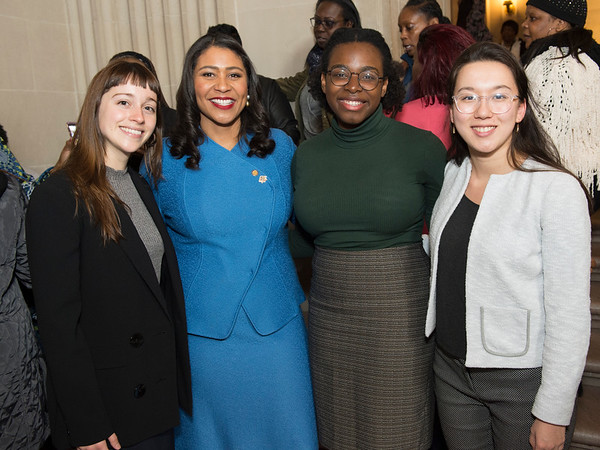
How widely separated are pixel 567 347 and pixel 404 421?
656mm

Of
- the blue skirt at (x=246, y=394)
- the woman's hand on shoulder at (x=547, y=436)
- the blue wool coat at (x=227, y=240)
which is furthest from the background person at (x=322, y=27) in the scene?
the woman's hand on shoulder at (x=547, y=436)

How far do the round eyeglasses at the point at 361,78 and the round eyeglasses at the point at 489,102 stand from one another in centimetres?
37

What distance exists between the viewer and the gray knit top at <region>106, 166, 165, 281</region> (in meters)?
1.65

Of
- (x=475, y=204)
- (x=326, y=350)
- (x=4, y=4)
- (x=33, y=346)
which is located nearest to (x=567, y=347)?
(x=475, y=204)

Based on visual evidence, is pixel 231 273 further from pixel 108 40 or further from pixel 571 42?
pixel 108 40

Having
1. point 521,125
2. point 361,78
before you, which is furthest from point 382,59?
point 521,125

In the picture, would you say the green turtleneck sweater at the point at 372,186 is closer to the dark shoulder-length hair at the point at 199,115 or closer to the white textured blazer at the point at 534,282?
the dark shoulder-length hair at the point at 199,115

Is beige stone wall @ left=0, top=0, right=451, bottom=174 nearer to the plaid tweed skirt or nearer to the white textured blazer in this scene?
the plaid tweed skirt

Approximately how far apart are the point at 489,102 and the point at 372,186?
18.2 inches

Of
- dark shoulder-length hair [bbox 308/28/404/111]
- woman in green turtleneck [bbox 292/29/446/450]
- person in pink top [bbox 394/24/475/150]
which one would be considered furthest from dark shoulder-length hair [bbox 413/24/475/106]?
woman in green turtleneck [bbox 292/29/446/450]

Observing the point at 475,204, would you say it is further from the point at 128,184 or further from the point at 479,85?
the point at 128,184

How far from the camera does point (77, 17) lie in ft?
13.4

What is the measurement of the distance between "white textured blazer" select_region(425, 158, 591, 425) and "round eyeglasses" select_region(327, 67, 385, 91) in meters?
0.57

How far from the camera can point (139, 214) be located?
168 cm
